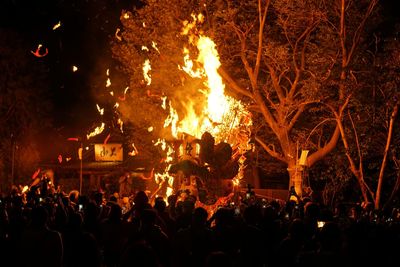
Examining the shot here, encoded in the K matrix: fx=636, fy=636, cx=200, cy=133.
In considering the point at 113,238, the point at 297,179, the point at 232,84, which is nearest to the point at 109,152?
the point at 232,84

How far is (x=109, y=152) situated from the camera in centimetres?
3322

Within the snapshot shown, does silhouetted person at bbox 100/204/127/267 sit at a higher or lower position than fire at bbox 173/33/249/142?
lower

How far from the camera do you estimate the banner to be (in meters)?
33.1

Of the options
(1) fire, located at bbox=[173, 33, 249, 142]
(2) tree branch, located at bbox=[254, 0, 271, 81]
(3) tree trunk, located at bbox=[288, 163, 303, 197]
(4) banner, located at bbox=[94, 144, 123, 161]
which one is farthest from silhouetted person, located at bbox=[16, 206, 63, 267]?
(4) banner, located at bbox=[94, 144, 123, 161]

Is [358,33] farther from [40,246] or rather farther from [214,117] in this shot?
[40,246]

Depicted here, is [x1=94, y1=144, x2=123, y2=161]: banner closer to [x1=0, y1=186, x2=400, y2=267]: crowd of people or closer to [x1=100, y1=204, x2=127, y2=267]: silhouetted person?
[x1=0, y1=186, x2=400, y2=267]: crowd of people

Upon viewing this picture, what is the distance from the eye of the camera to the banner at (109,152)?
109ft

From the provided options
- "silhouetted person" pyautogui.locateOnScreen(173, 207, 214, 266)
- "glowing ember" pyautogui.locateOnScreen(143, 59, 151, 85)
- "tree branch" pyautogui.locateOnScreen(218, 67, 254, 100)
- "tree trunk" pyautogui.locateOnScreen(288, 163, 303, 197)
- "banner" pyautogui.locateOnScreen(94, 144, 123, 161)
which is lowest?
"silhouetted person" pyautogui.locateOnScreen(173, 207, 214, 266)

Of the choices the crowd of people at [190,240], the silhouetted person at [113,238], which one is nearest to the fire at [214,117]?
the crowd of people at [190,240]

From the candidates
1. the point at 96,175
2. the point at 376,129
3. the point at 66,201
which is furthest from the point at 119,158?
the point at 66,201

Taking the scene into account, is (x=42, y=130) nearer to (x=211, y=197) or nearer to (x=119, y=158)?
(x=119, y=158)

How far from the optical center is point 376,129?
923 inches

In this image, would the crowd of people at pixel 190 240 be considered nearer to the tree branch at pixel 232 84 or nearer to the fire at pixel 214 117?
the fire at pixel 214 117

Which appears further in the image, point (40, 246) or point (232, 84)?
point (232, 84)
